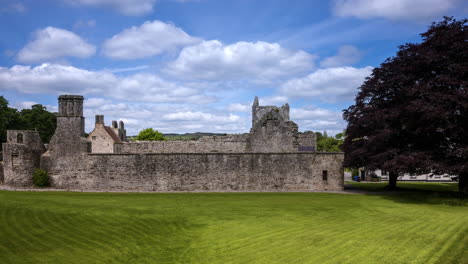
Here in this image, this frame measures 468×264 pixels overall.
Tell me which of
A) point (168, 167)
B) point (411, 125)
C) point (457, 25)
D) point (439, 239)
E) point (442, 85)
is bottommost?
point (439, 239)

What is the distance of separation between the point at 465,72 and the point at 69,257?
24.7 m

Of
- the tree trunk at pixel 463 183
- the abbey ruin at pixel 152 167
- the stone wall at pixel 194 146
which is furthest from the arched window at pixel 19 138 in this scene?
the tree trunk at pixel 463 183

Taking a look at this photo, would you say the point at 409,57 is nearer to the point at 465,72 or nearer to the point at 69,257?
the point at 465,72

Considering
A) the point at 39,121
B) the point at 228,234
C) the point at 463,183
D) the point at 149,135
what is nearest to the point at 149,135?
the point at 149,135

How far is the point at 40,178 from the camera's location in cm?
2886

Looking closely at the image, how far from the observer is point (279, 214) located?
660 inches

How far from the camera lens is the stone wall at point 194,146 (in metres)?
39.9

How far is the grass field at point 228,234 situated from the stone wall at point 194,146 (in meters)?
21.3

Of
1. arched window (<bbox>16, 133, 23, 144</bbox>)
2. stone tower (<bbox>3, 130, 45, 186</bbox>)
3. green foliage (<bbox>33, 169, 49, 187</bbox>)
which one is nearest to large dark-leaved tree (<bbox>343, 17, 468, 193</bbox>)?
green foliage (<bbox>33, 169, 49, 187</bbox>)

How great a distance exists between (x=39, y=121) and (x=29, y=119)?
5.83 feet

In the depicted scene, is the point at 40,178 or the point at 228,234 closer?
the point at 228,234

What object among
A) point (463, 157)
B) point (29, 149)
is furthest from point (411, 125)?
point (29, 149)

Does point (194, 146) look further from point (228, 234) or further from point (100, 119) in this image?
point (228, 234)

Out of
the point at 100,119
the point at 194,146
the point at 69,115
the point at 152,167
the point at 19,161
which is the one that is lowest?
the point at 152,167
